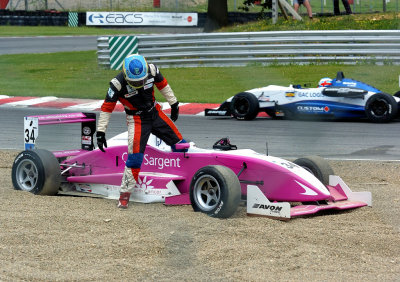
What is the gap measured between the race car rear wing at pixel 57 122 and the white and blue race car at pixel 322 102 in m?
5.71

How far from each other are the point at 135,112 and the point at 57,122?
52.9 inches

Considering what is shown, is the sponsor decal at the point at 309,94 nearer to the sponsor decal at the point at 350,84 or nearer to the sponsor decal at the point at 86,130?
the sponsor decal at the point at 350,84

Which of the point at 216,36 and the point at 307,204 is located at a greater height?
the point at 216,36

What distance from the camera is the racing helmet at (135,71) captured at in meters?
7.38

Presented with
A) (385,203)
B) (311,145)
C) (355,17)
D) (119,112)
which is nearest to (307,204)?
(385,203)

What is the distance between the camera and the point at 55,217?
6816mm

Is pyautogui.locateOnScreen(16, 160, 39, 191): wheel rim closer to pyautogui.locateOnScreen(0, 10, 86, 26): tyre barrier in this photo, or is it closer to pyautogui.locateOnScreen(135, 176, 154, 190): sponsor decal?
pyautogui.locateOnScreen(135, 176, 154, 190): sponsor decal

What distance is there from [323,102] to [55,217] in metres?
7.94

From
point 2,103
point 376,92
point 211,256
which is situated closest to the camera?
point 211,256

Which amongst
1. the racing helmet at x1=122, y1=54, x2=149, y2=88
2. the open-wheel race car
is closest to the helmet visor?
the racing helmet at x1=122, y1=54, x2=149, y2=88

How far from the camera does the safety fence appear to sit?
61.7 ft

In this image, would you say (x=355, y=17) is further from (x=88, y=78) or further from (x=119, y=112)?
(x=119, y=112)

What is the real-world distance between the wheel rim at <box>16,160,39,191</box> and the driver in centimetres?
92

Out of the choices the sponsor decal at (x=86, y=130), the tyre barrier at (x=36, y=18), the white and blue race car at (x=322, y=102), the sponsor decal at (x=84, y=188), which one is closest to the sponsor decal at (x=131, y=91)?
the sponsor decal at (x=84, y=188)
